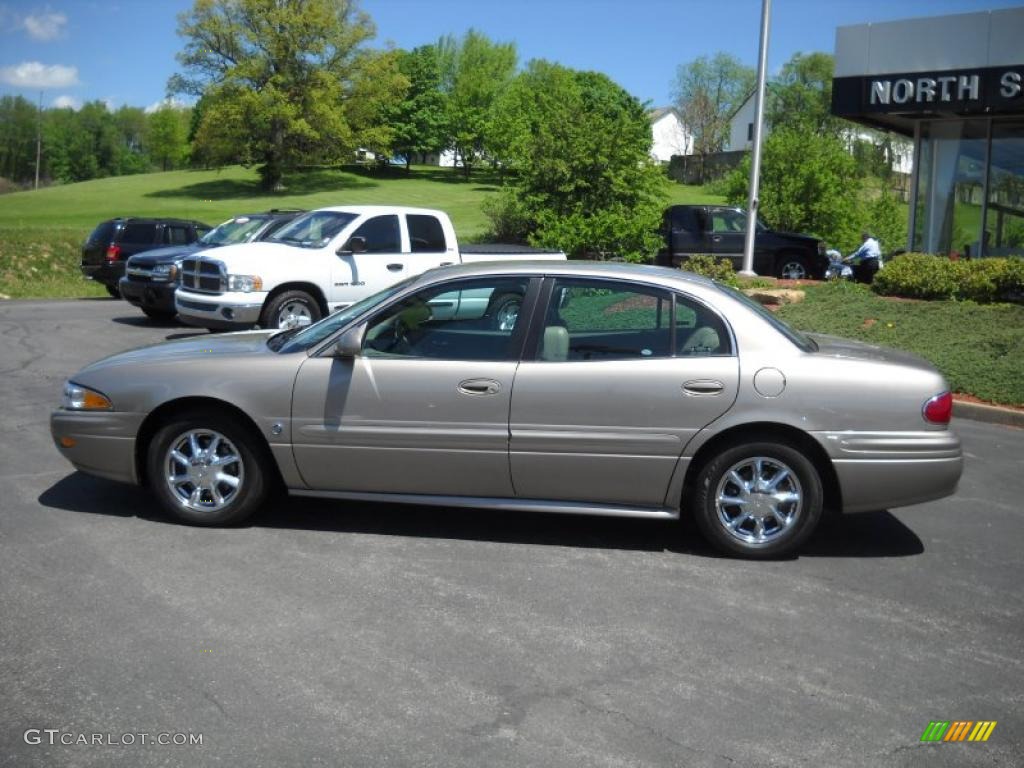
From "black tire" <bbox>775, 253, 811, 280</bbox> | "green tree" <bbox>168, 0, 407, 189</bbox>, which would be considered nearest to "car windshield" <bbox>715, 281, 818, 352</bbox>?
"black tire" <bbox>775, 253, 811, 280</bbox>

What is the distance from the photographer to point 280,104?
2484 inches

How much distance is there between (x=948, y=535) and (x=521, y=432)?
2.80 m

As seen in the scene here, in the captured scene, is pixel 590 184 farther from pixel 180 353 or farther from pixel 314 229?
pixel 180 353

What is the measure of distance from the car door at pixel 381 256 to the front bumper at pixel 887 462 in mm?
8795

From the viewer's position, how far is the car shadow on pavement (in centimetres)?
606

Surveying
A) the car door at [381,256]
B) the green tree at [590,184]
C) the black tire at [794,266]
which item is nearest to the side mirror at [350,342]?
the car door at [381,256]

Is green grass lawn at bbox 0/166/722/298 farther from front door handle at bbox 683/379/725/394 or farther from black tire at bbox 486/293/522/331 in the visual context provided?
front door handle at bbox 683/379/725/394

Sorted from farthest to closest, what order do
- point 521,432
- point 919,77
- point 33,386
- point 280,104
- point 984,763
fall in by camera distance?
point 280,104, point 919,77, point 33,386, point 521,432, point 984,763

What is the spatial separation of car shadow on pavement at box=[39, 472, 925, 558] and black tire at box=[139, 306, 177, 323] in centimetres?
1006

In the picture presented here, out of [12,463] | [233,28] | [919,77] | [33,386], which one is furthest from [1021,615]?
[233,28]

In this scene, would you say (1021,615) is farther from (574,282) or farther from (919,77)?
(919,77)

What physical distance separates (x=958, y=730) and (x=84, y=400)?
A: 16.2 ft

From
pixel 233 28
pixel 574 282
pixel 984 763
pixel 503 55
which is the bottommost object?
pixel 984 763

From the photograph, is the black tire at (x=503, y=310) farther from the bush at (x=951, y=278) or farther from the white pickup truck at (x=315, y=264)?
the bush at (x=951, y=278)
